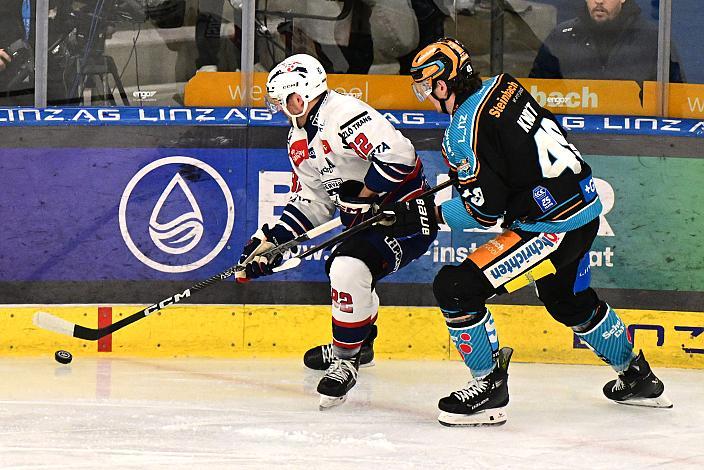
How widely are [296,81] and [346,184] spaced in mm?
445

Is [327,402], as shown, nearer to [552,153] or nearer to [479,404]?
[479,404]

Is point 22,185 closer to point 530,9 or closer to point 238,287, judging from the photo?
point 238,287

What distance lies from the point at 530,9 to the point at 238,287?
1.74m

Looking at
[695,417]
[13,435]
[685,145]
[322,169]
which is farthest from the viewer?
[685,145]

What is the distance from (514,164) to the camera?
152 inches

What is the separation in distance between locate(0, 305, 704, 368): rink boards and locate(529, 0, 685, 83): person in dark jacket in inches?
42.1

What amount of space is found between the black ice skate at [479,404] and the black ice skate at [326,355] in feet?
3.29

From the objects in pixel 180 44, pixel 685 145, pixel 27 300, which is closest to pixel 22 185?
pixel 27 300

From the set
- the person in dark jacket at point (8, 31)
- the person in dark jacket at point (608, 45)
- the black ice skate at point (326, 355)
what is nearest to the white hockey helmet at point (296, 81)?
→ the black ice skate at point (326, 355)

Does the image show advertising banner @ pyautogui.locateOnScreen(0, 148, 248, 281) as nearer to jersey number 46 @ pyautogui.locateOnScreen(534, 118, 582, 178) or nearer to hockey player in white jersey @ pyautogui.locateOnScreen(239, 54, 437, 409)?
hockey player in white jersey @ pyautogui.locateOnScreen(239, 54, 437, 409)

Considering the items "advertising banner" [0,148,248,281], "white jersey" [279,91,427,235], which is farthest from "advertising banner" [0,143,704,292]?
"white jersey" [279,91,427,235]

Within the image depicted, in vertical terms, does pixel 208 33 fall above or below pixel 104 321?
above

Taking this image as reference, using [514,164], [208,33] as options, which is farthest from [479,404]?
[208,33]

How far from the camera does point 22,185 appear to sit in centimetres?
523
